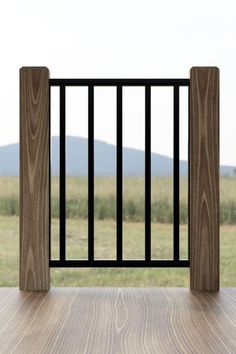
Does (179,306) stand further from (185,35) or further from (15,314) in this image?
(185,35)

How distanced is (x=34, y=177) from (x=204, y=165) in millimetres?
565

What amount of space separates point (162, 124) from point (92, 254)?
0.67 m

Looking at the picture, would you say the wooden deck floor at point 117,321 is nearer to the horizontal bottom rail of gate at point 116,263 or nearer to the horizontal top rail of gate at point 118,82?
the horizontal bottom rail of gate at point 116,263

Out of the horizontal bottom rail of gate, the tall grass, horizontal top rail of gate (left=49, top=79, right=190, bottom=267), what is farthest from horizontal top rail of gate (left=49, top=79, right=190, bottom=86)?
the horizontal bottom rail of gate

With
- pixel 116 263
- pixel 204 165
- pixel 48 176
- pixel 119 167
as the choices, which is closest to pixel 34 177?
pixel 48 176

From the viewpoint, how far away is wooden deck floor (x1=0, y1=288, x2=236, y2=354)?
3.98 feet

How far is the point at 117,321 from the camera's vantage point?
4.69ft

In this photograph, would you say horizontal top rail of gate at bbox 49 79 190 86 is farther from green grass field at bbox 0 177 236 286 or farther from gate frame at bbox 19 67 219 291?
green grass field at bbox 0 177 236 286

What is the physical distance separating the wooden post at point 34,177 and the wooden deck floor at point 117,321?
0.29ft

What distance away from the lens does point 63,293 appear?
178cm

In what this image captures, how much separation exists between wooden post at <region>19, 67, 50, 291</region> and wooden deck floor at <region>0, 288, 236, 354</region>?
90 millimetres

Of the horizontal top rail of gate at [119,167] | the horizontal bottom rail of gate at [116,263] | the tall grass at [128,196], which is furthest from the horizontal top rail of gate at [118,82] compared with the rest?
the horizontal bottom rail of gate at [116,263]

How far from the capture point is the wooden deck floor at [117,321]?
121cm

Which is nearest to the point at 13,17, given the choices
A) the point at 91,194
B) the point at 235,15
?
the point at 235,15
